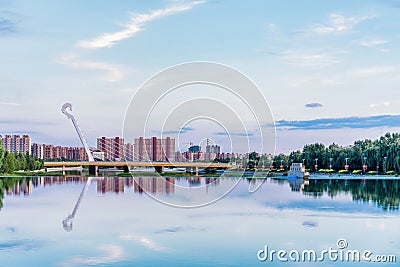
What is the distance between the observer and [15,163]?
37219 mm

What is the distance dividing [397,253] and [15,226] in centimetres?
730

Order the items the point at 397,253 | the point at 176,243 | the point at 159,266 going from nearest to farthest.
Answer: the point at 159,266 < the point at 397,253 < the point at 176,243

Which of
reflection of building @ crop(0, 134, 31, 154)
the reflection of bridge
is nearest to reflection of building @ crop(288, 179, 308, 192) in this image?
the reflection of bridge

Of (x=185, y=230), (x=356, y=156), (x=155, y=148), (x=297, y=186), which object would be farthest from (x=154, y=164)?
(x=185, y=230)

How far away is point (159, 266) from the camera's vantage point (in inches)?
335

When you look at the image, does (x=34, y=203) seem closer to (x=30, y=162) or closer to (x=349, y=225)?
(x=349, y=225)

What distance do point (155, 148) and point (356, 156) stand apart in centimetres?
1531

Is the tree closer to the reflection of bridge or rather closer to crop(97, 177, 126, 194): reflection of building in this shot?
the reflection of bridge

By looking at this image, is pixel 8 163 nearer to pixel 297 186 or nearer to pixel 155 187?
pixel 155 187

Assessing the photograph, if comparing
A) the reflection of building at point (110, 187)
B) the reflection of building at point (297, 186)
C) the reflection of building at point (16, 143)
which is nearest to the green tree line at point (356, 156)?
the reflection of building at point (297, 186)

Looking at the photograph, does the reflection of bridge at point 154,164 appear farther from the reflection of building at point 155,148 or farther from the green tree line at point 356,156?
the green tree line at point 356,156

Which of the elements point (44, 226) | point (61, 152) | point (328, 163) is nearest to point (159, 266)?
point (44, 226)

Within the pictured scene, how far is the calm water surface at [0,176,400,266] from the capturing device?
912cm

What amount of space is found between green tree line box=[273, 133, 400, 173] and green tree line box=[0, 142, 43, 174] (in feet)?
66.3
